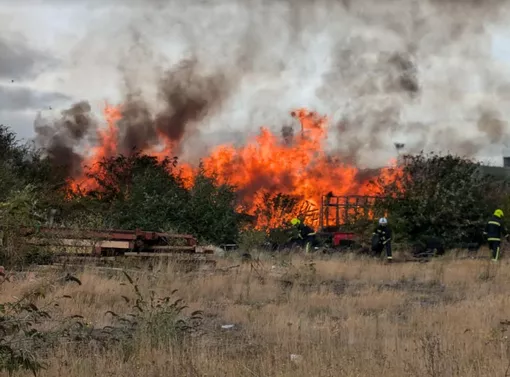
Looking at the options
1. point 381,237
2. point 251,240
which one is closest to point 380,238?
point 381,237

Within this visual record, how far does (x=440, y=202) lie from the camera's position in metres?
22.6

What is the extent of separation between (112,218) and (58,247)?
762 cm

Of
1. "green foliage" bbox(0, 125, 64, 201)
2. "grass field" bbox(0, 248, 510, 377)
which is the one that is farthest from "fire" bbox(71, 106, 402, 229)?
"grass field" bbox(0, 248, 510, 377)

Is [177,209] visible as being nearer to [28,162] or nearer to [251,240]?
[251,240]

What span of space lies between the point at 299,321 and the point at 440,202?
16179 millimetres

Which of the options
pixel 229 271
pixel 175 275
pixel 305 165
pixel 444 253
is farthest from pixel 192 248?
pixel 305 165

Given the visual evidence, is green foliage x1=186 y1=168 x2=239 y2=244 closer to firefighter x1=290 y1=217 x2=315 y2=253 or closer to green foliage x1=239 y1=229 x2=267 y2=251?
green foliage x1=239 y1=229 x2=267 y2=251

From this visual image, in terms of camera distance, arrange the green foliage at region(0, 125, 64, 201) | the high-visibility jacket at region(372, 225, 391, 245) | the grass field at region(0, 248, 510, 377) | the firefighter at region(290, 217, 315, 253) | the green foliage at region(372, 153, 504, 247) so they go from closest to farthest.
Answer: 1. the grass field at region(0, 248, 510, 377)
2. the high-visibility jacket at region(372, 225, 391, 245)
3. the firefighter at region(290, 217, 315, 253)
4. the green foliage at region(372, 153, 504, 247)
5. the green foliage at region(0, 125, 64, 201)

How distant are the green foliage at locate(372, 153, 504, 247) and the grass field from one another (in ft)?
24.8

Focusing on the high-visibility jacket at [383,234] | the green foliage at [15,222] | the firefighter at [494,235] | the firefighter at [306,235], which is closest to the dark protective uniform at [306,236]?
the firefighter at [306,235]

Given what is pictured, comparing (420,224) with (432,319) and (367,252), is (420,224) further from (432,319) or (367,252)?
(432,319)

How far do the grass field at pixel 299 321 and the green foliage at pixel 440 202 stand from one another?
7552 mm

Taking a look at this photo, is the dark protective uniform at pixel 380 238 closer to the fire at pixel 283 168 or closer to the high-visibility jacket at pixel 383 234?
the high-visibility jacket at pixel 383 234

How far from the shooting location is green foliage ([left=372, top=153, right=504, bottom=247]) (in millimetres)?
22453
